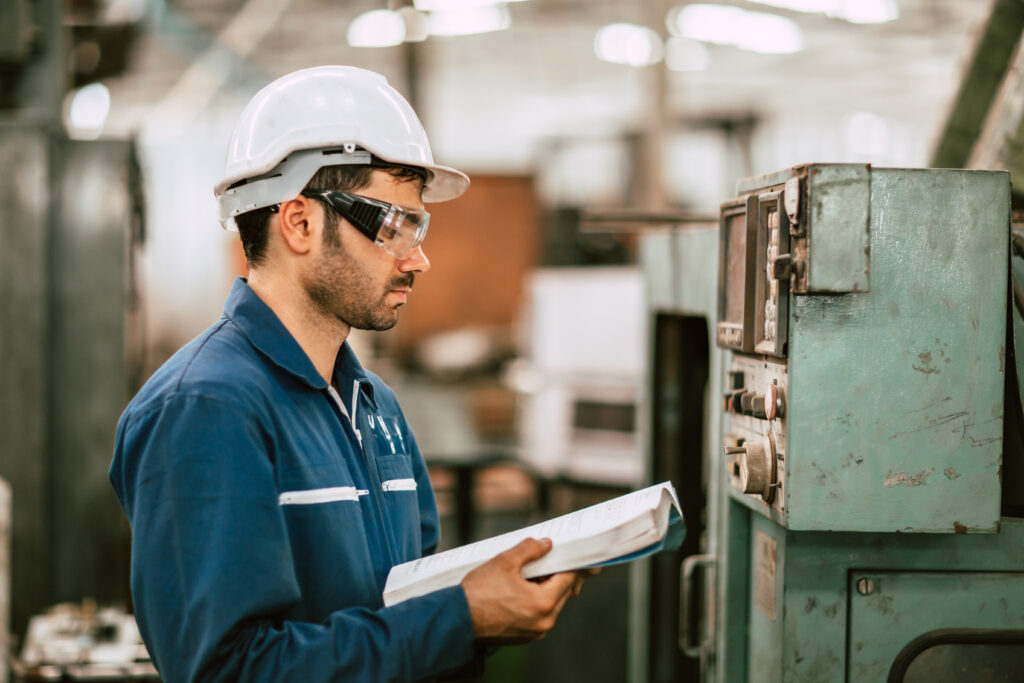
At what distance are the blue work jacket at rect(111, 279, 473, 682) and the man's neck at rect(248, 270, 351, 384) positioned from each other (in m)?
0.03

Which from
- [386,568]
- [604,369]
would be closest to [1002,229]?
[386,568]

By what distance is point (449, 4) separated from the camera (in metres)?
9.53

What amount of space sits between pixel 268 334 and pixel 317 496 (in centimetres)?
25

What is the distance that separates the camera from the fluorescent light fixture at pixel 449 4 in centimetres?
945

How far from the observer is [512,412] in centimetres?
835

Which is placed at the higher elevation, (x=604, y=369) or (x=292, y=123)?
(x=292, y=123)

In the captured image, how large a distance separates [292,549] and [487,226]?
1238cm

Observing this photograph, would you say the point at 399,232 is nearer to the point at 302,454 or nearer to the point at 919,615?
the point at 302,454

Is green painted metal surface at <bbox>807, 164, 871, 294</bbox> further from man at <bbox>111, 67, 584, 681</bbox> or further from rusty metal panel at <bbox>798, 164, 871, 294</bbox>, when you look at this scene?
man at <bbox>111, 67, 584, 681</bbox>

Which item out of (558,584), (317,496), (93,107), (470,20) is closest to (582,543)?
(558,584)

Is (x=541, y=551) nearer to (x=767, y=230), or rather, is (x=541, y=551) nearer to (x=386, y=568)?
(x=386, y=568)

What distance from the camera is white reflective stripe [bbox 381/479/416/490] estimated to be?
4.94 ft

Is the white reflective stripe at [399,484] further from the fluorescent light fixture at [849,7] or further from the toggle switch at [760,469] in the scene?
the fluorescent light fixture at [849,7]

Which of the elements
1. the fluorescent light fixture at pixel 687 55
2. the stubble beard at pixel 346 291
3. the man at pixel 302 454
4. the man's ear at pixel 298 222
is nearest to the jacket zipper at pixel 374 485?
the man at pixel 302 454
